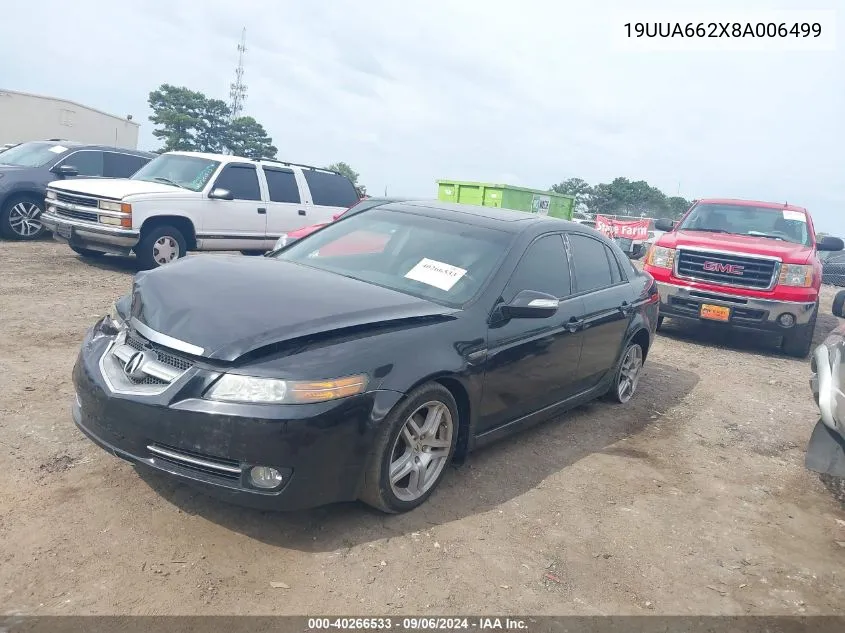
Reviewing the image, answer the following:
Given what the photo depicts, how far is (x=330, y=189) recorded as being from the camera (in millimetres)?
11609

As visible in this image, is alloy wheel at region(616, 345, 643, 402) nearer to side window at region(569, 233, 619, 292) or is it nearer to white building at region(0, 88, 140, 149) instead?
side window at region(569, 233, 619, 292)

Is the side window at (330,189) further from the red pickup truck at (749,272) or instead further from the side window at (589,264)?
the side window at (589,264)

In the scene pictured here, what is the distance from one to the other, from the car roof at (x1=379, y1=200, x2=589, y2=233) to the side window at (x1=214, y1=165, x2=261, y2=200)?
585cm

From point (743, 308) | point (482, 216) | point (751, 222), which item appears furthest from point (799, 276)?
point (482, 216)

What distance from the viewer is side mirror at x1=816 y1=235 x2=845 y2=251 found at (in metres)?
9.23

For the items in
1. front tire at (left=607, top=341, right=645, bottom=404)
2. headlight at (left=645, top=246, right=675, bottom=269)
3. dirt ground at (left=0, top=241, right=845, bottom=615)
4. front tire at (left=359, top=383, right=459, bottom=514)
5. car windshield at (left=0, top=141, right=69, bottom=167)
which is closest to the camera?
dirt ground at (left=0, top=241, right=845, bottom=615)

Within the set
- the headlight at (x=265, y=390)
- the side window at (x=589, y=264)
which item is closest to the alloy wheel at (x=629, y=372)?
the side window at (x=589, y=264)

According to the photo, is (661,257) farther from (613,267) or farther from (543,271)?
(543,271)

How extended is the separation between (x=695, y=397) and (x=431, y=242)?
11.7 ft

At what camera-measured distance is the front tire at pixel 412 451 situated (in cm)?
324

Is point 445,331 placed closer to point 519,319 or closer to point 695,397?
point 519,319

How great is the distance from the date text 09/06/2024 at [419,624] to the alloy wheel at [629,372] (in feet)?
10.9

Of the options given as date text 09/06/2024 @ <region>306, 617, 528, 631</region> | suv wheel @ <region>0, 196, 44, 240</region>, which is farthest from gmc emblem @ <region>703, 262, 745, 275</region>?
suv wheel @ <region>0, 196, 44, 240</region>

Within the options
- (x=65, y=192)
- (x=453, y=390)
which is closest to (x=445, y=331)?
(x=453, y=390)
